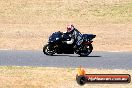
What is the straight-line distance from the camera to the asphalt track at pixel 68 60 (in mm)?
21656

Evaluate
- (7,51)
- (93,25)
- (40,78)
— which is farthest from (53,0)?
(40,78)

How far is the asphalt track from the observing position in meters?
21.7

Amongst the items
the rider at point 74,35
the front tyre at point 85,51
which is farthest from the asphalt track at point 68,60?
the rider at point 74,35

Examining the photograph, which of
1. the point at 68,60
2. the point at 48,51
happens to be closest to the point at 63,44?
the point at 48,51

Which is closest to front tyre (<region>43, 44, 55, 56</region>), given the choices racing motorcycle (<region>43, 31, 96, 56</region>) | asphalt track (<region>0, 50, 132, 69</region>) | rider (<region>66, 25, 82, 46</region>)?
racing motorcycle (<region>43, 31, 96, 56</region>)

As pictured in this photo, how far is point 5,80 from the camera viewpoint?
59.2 ft

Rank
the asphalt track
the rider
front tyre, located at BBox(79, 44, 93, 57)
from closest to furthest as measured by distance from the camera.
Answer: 1. the asphalt track
2. the rider
3. front tyre, located at BBox(79, 44, 93, 57)

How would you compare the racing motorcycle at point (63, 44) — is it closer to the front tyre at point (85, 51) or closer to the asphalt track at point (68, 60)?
the front tyre at point (85, 51)

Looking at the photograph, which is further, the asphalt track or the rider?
the rider

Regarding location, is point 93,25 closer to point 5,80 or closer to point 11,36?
point 11,36

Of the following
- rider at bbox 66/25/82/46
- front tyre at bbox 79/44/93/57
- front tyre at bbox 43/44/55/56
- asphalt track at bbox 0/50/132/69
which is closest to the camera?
asphalt track at bbox 0/50/132/69

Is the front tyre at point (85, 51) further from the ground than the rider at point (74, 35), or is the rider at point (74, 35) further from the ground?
the rider at point (74, 35)

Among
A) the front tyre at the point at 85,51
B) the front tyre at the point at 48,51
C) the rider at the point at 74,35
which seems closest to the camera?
the rider at the point at 74,35

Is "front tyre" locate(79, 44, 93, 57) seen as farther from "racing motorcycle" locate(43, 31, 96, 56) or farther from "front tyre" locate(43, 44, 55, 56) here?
"front tyre" locate(43, 44, 55, 56)
